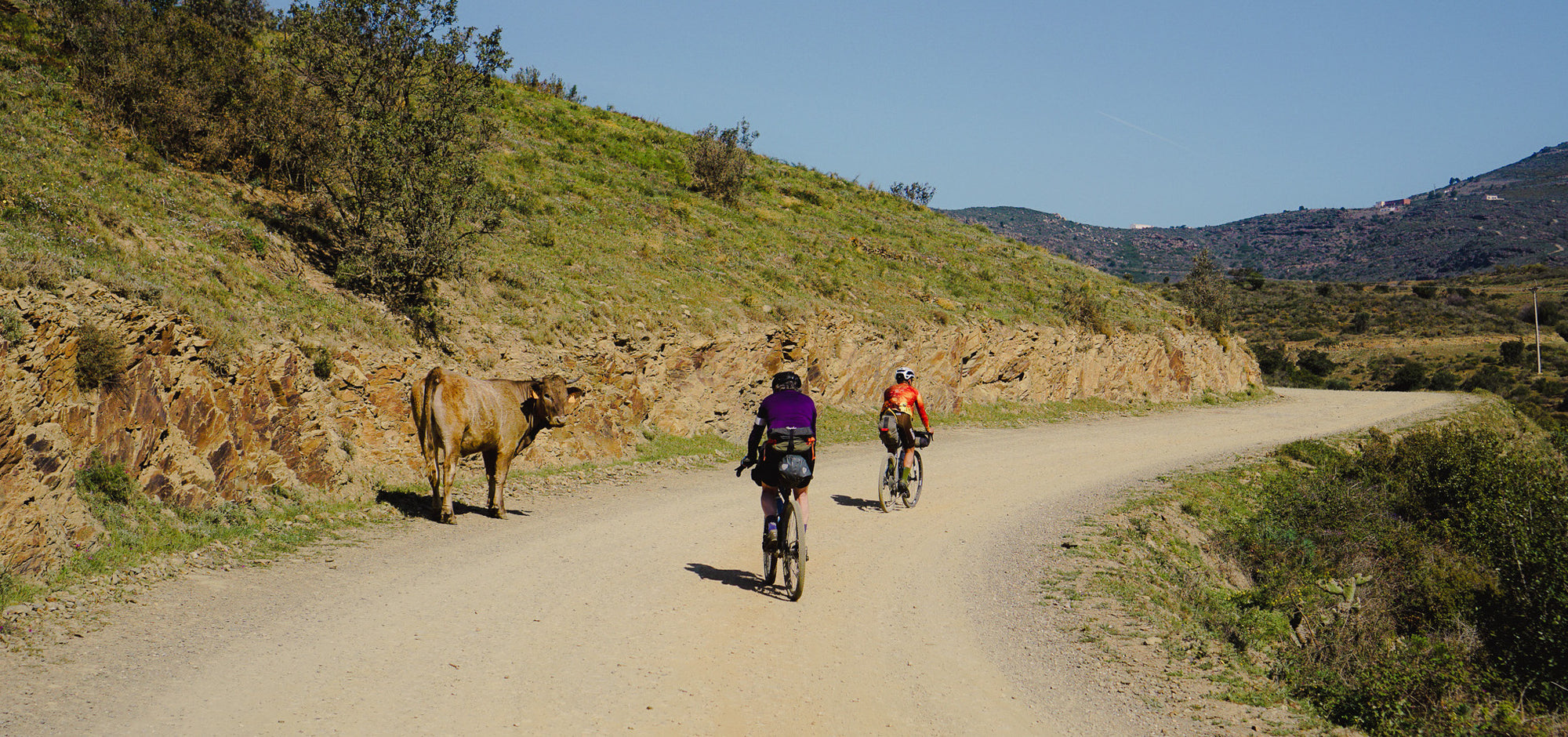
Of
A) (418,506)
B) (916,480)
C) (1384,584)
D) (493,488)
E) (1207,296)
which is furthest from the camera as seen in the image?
(1207,296)

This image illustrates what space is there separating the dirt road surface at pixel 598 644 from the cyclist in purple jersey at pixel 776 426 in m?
0.91

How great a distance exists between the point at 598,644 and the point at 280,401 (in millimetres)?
6709

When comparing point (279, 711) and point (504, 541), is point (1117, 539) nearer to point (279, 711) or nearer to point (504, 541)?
point (504, 541)

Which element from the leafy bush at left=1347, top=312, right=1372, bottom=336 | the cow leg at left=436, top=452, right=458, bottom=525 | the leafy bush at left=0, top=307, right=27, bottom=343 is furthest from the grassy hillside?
the leafy bush at left=1347, top=312, right=1372, bottom=336

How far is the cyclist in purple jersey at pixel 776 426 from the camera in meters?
8.06

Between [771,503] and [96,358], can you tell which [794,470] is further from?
[96,358]

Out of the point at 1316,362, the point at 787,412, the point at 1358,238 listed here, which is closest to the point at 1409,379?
the point at 1316,362

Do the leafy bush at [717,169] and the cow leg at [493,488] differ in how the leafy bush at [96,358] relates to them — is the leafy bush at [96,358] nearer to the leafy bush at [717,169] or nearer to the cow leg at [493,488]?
the cow leg at [493,488]

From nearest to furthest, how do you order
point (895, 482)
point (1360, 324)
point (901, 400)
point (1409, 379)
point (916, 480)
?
point (901, 400) → point (895, 482) → point (916, 480) → point (1409, 379) → point (1360, 324)

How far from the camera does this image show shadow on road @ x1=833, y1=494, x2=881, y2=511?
516 inches

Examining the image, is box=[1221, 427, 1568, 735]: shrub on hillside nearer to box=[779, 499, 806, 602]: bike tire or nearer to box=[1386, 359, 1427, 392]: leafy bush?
box=[779, 499, 806, 602]: bike tire

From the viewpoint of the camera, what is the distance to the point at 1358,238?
155 m

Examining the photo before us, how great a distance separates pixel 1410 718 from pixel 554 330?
47.1 ft

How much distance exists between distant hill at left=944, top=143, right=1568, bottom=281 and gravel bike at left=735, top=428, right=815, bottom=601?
356 feet
